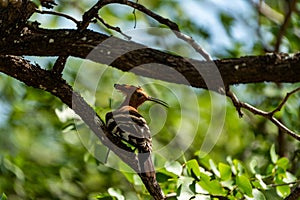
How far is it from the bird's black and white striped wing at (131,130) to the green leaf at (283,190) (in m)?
0.68

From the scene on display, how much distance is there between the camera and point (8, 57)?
2.19m

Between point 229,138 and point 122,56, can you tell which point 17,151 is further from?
point 122,56

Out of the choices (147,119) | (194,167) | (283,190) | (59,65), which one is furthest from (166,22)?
(147,119)

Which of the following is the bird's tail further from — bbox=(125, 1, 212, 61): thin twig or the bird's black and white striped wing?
bbox=(125, 1, 212, 61): thin twig

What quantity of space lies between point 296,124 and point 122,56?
200 cm

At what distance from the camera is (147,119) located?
153 inches

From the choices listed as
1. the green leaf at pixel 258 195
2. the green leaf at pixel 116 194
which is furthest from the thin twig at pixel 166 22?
the green leaf at pixel 116 194

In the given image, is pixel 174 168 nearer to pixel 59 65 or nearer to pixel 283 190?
pixel 283 190

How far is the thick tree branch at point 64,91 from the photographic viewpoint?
2.20 metres

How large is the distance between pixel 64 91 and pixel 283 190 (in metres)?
1.04

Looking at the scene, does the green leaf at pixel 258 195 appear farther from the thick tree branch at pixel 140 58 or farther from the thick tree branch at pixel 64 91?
the thick tree branch at pixel 140 58

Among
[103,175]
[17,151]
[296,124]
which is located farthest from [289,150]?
[17,151]

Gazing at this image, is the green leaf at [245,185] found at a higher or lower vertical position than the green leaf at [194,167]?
lower

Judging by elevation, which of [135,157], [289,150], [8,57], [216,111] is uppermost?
[216,111]
